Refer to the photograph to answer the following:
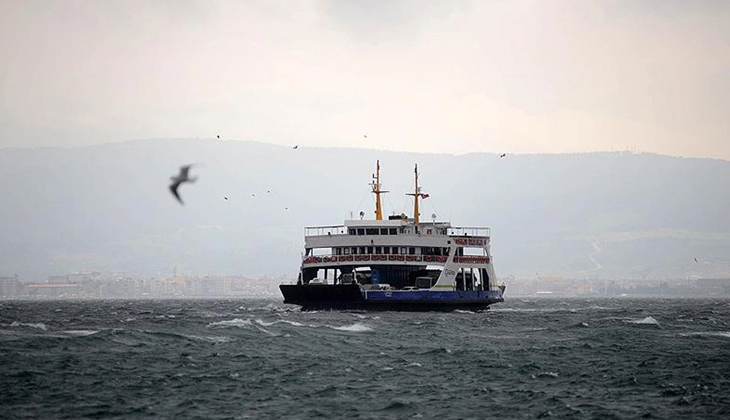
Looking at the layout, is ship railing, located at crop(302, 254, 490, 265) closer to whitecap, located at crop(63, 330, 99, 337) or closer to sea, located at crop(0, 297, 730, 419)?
sea, located at crop(0, 297, 730, 419)

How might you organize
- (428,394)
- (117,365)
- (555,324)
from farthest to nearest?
1. (555,324)
2. (117,365)
3. (428,394)

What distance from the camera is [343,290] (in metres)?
85.3

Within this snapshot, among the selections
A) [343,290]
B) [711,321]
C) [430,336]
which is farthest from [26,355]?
[711,321]

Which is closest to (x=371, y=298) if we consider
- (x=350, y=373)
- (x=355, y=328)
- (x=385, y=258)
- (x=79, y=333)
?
(x=385, y=258)

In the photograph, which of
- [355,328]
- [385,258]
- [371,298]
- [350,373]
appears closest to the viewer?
[350,373]

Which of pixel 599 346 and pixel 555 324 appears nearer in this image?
pixel 599 346

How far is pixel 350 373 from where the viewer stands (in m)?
44.1

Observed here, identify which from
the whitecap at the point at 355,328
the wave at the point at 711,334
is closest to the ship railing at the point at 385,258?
the whitecap at the point at 355,328

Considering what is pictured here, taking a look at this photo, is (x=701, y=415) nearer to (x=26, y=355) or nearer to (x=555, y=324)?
(x=26, y=355)

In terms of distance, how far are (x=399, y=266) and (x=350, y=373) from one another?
47745 mm

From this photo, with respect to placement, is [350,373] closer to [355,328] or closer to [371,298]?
[355,328]

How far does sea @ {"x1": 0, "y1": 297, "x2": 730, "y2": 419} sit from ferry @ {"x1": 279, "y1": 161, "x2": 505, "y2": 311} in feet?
68.5

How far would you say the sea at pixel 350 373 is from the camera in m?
35.8

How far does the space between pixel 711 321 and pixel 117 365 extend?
57544 mm
